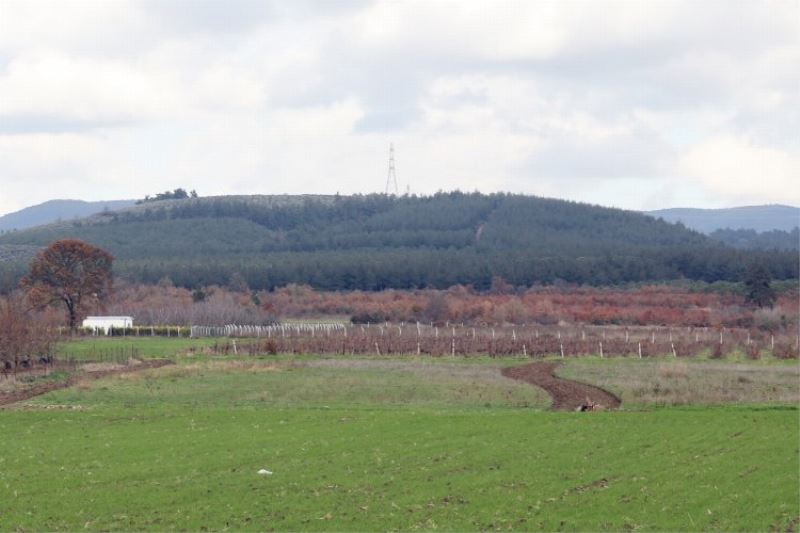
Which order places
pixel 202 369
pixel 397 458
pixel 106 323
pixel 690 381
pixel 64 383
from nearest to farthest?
1. pixel 397 458
2. pixel 690 381
3. pixel 64 383
4. pixel 202 369
5. pixel 106 323

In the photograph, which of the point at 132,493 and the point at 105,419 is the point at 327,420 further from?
the point at 132,493

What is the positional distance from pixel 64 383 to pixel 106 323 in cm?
4177

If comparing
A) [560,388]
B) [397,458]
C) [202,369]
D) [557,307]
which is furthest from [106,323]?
[397,458]

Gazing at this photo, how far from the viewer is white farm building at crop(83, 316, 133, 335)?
81.9 metres

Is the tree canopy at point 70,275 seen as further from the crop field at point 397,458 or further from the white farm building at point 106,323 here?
the crop field at point 397,458

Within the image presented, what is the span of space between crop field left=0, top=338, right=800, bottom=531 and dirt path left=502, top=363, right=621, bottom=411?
0.72m

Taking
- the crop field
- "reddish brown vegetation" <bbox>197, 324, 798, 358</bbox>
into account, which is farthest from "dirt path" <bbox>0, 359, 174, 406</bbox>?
"reddish brown vegetation" <bbox>197, 324, 798, 358</bbox>

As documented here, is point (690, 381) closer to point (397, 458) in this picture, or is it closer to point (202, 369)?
point (202, 369)

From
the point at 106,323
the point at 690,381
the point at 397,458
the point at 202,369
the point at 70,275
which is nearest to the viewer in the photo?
the point at 397,458

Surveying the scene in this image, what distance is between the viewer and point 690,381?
142 ft

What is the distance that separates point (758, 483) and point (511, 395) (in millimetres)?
19327

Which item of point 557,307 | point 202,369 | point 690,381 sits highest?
point 557,307

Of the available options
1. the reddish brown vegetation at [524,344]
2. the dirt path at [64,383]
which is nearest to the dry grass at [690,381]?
the reddish brown vegetation at [524,344]

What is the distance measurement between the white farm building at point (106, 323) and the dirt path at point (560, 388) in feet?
132
